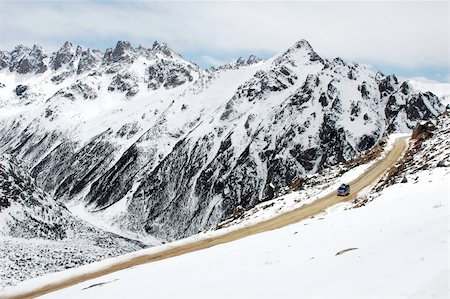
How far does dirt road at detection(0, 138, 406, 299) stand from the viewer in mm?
20750

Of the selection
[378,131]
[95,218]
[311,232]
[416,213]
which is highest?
[416,213]

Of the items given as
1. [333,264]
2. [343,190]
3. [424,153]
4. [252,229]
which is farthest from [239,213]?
[333,264]

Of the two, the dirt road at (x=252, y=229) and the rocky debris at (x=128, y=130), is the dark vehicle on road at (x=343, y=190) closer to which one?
the dirt road at (x=252, y=229)

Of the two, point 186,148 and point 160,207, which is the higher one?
point 186,148

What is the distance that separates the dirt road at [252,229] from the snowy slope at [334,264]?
4.80 ft

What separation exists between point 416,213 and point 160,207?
123m

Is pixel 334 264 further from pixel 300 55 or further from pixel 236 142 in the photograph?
pixel 300 55

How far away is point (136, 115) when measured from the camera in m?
194

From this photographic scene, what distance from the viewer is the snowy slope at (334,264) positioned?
30.4 ft

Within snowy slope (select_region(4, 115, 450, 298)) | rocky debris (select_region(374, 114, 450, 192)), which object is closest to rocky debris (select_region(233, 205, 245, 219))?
rocky debris (select_region(374, 114, 450, 192))

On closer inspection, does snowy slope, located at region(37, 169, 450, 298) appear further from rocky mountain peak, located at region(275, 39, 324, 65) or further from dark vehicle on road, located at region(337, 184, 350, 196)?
rocky mountain peak, located at region(275, 39, 324, 65)

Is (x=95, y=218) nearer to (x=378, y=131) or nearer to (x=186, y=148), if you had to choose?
(x=186, y=148)

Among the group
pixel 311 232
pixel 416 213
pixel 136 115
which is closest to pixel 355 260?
pixel 416 213

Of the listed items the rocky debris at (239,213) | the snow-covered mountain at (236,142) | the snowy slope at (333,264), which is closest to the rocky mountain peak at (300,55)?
the snow-covered mountain at (236,142)
